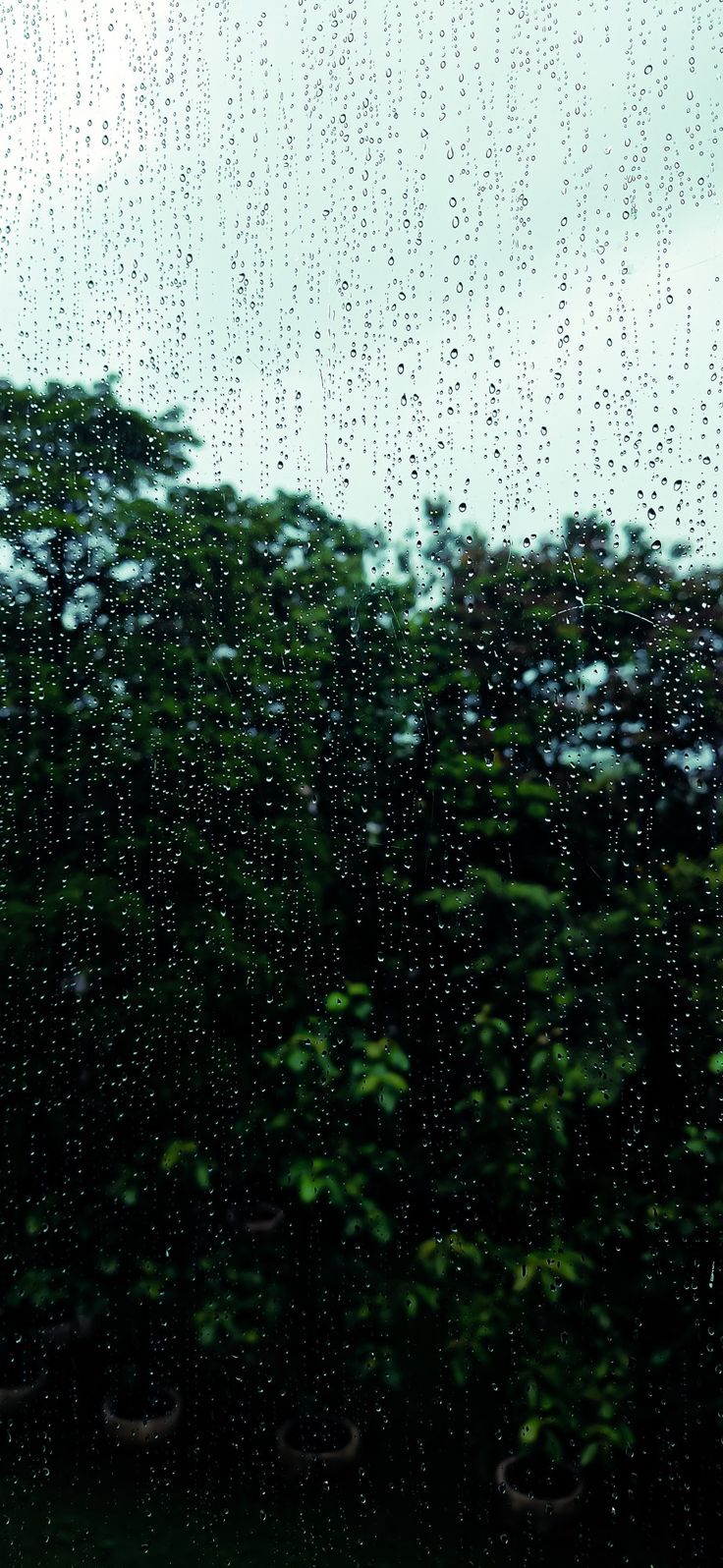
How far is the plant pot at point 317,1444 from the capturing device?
5.30 feet

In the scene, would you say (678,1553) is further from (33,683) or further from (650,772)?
(33,683)

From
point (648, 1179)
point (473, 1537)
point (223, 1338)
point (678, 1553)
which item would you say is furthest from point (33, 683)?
point (678, 1553)

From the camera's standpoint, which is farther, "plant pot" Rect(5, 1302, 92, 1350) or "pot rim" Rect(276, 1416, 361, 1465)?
"plant pot" Rect(5, 1302, 92, 1350)

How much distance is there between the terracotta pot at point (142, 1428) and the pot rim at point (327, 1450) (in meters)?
0.24

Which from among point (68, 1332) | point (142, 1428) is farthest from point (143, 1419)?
point (68, 1332)

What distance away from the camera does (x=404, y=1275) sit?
1.55m

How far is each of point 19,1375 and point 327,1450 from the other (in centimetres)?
65

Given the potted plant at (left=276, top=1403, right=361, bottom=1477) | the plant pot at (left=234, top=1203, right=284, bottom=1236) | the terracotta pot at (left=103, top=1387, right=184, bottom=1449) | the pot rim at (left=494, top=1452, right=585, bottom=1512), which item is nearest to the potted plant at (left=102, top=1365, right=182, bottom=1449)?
the terracotta pot at (left=103, top=1387, right=184, bottom=1449)

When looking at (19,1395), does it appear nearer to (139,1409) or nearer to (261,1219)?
(139,1409)

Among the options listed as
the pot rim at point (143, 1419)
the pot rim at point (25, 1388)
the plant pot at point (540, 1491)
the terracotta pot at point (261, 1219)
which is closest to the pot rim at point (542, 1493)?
the plant pot at point (540, 1491)

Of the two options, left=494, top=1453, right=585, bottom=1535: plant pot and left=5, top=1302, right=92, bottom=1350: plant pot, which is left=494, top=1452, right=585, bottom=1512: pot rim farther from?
left=5, top=1302, right=92, bottom=1350: plant pot

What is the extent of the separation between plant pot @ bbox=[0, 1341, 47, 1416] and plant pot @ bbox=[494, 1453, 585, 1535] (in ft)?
2.96

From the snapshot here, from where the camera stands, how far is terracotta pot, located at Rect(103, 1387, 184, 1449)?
176 cm

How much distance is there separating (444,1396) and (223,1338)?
1.26ft
